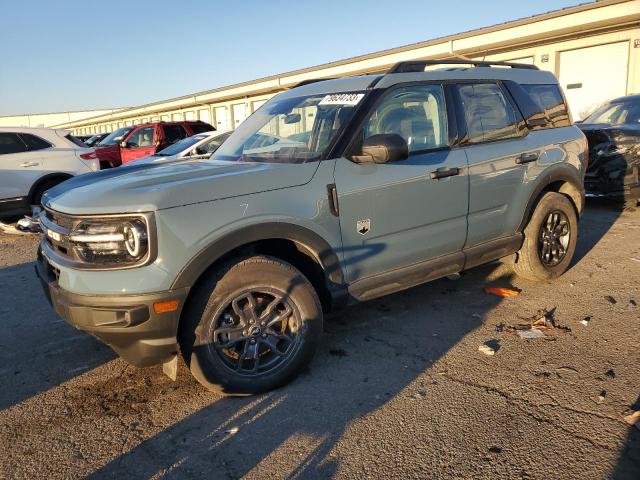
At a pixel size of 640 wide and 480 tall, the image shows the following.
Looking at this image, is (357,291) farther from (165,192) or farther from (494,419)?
(165,192)

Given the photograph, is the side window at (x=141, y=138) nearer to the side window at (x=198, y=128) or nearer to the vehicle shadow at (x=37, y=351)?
the side window at (x=198, y=128)

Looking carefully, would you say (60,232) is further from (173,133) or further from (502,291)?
(173,133)

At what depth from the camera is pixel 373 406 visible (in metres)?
2.97

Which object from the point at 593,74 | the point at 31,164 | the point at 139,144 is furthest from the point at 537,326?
the point at 593,74

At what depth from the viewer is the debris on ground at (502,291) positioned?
15.5 ft

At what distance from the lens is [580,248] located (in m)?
6.20

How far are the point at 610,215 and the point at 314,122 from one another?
244 inches

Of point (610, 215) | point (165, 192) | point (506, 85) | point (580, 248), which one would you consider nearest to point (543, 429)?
point (165, 192)

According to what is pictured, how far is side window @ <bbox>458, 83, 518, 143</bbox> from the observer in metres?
4.18

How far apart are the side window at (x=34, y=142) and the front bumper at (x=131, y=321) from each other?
25.0ft

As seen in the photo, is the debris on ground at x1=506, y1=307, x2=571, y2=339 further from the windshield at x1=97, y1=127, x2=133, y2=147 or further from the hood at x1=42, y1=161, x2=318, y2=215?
the windshield at x1=97, y1=127, x2=133, y2=147

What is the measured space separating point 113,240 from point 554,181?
392 centimetres

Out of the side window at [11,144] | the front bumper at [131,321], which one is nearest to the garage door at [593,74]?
the side window at [11,144]

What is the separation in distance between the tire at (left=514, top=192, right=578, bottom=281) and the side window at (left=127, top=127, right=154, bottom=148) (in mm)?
12052
